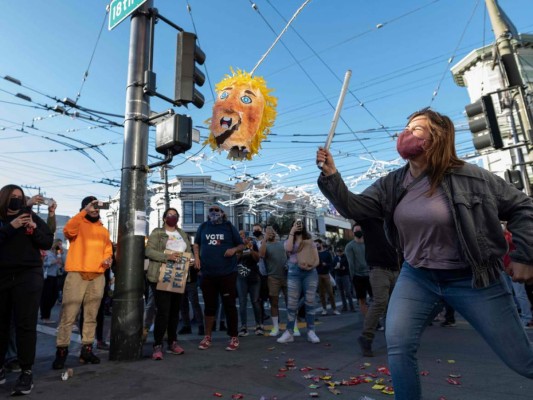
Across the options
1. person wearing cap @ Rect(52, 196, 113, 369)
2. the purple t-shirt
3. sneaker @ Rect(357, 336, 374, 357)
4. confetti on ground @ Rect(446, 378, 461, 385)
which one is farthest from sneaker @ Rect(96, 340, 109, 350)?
the purple t-shirt

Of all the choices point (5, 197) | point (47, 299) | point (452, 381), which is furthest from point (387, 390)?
point (47, 299)

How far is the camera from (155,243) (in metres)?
5.32

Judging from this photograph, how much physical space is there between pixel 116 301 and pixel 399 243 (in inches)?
145

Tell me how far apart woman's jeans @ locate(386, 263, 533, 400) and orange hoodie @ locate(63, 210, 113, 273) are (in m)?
3.68

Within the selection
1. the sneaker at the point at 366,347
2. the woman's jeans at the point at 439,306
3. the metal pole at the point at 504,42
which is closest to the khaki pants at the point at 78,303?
the sneaker at the point at 366,347

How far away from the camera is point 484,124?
8422mm

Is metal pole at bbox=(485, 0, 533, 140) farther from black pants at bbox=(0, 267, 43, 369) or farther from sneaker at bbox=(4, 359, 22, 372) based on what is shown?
sneaker at bbox=(4, 359, 22, 372)

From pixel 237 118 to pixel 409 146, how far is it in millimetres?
3179

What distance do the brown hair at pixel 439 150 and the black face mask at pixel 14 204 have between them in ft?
12.7

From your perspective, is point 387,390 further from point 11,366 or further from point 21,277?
point 11,366

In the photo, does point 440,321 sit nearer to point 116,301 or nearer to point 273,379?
point 273,379

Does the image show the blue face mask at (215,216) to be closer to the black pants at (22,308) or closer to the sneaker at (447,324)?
the black pants at (22,308)

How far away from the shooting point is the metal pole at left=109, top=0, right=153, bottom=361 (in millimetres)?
4746

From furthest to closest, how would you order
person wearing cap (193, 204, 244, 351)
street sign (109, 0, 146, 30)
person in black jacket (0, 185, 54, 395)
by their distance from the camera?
person wearing cap (193, 204, 244, 351) < street sign (109, 0, 146, 30) < person in black jacket (0, 185, 54, 395)
